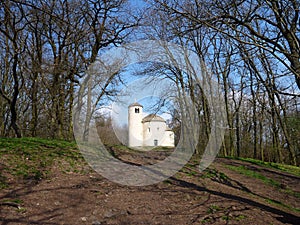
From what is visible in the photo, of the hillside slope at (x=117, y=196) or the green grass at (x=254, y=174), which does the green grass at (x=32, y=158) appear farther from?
the green grass at (x=254, y=174)


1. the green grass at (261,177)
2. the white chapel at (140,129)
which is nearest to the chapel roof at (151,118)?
the white chapel at (140,129)

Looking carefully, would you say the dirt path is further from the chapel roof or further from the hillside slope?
the chapel roof

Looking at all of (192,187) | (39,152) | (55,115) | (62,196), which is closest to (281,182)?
(192,187)

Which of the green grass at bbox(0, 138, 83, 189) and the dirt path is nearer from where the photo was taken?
the dirt path

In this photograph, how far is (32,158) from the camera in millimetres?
7398

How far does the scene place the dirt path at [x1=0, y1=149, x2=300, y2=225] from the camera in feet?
Result: 14.9

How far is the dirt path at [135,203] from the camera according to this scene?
14.9 ft

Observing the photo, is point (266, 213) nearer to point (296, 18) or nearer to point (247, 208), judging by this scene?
point (247, 208)

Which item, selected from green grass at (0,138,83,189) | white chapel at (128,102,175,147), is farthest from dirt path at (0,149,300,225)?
white chapel at (128,102,175,147)

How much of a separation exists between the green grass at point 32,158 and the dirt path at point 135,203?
33cm

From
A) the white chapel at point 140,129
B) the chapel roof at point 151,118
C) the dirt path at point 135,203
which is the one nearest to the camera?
the dirt path at point 135,203

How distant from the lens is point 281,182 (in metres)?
9.23

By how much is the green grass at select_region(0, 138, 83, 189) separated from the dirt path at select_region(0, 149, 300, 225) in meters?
0.33

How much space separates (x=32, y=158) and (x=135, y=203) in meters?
3.64
